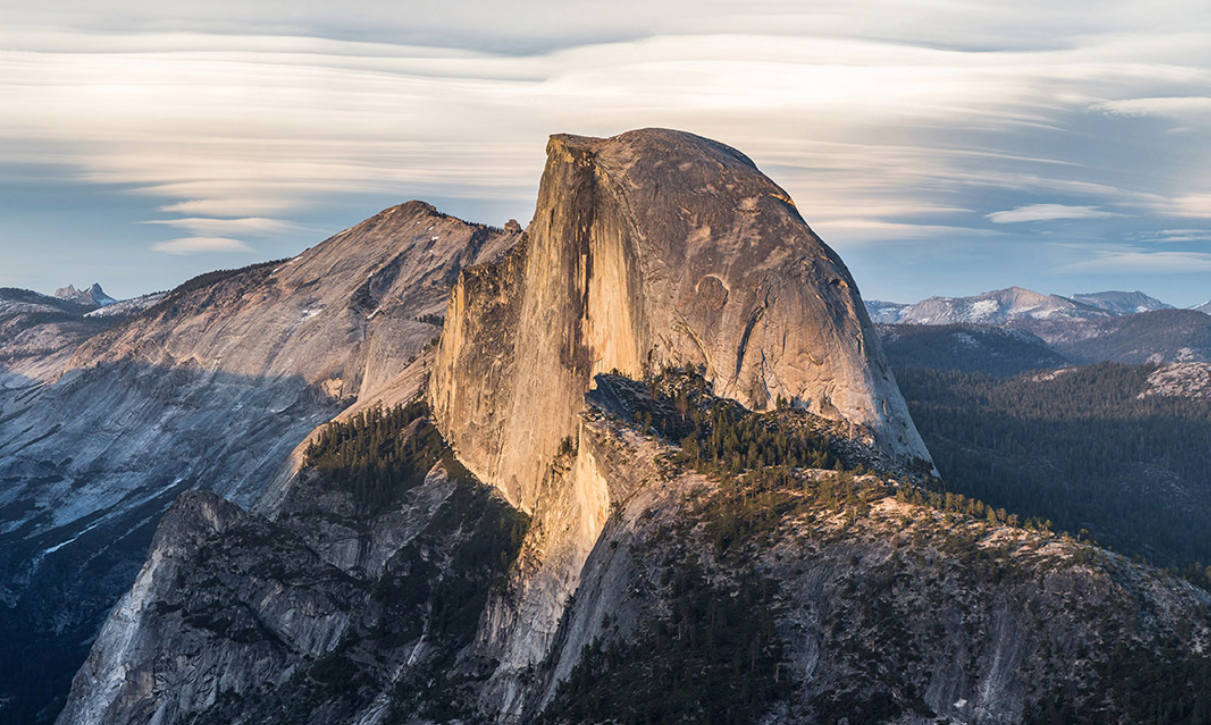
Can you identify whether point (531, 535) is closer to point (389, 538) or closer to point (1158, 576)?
point (389, 538)

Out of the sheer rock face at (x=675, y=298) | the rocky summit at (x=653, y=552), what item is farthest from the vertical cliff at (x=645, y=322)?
the rocky summit at (x=653, y=552)

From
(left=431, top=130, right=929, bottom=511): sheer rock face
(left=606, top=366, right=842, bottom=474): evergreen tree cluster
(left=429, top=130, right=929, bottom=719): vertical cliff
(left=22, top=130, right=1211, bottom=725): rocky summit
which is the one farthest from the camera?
(left=431, top=130, right=929, bottom=511): sheer rock face

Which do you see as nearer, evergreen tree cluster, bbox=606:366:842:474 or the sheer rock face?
evergreen tree cluster, bbox=606:366:842:474

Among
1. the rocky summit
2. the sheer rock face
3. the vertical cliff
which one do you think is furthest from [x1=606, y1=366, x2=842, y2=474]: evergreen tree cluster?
the sheer rock face

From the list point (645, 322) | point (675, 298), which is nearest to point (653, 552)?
point (675, 298)

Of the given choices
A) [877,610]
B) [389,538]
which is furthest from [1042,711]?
[389,538]

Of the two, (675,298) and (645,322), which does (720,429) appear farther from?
(645,322)

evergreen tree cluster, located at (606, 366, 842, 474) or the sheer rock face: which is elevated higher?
the sheer rock face

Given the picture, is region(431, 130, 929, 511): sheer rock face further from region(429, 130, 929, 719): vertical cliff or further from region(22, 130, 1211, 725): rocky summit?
region(22, 130, 1211, 725): rocky summit
